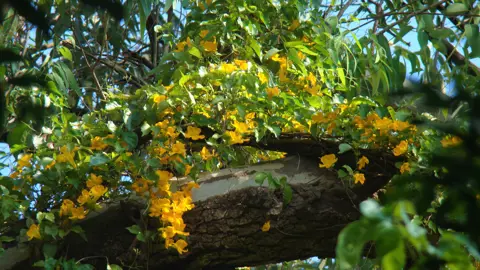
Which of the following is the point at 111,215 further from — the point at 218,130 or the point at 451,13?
the point at 451,13

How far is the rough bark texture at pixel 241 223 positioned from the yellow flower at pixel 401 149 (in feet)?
0.21

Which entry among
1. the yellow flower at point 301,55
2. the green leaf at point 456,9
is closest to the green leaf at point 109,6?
the yellow flower at point 301,55

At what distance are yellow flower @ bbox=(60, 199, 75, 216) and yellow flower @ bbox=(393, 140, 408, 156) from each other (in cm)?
85

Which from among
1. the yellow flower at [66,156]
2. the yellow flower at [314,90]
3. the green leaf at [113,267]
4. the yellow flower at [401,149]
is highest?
the yellow flower at [66,156]

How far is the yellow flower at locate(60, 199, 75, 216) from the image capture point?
211 centimetres

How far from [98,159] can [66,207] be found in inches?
6.1

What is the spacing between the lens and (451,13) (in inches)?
96.2

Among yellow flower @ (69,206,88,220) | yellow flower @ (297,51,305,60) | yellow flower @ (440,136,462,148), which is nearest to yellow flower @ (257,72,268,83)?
yellow flower @ (297,51,305,60)

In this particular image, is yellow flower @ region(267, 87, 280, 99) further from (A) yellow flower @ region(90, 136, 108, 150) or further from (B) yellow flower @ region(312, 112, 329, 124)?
(A) yellow flower @ region(90, 136, 108, 150)

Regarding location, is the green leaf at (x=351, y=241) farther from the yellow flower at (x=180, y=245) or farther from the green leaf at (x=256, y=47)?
the green leaf at (x=256, y=47)

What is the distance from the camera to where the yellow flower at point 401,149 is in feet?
Answer: 6.87

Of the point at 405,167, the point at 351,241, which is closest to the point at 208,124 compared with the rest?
the point at 405,167

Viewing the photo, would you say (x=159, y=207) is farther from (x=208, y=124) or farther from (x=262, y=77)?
(x=262, y=77)

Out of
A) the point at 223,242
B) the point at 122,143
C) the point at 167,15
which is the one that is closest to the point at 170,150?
the point at 122,143
